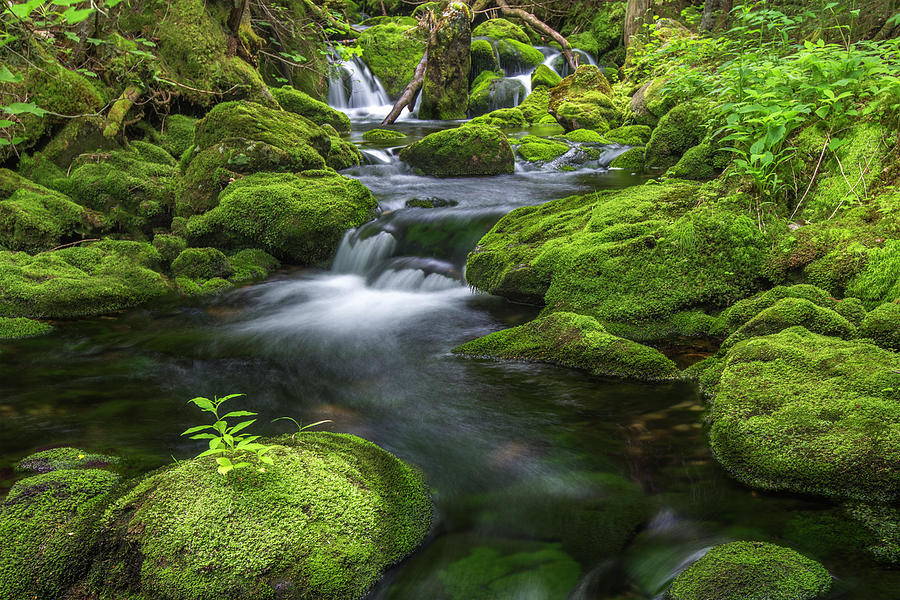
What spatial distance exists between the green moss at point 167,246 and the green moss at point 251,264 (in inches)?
25.9

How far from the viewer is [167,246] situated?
724 centimetres

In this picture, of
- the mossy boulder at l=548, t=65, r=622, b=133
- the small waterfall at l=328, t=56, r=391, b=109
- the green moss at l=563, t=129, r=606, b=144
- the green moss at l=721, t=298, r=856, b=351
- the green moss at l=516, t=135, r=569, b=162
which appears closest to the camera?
the green moss at l=721, t=298, r=856, b=351

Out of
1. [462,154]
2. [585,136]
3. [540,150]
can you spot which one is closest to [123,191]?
[462,154]

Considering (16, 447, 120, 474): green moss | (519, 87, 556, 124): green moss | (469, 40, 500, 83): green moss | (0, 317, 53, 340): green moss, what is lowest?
(16, 447, 120, 474): green moss

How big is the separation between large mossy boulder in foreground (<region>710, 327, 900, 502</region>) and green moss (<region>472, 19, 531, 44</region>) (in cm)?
2243

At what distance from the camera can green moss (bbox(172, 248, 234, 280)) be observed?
274 inches

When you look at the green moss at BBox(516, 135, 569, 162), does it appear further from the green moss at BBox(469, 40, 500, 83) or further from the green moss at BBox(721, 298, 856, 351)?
the green moss at BBox(469, 40, 500, 83)

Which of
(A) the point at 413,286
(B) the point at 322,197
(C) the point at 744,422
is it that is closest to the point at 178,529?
(C) the point at 744,422

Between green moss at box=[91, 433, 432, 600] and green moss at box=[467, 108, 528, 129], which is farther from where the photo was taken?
green moss at box=[467, 108, 528, 129]

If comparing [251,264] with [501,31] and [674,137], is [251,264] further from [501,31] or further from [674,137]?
[501,31]

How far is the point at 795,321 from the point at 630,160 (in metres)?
8.04

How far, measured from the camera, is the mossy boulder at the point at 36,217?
268 inches

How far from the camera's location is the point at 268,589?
6.92 feet

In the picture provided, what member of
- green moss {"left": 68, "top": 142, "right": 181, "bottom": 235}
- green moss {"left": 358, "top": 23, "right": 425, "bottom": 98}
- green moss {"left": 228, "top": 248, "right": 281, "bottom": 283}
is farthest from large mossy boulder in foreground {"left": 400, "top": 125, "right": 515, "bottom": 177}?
green moss {"left": 358, "top": 23, "right": 425, "bottom": 98}
